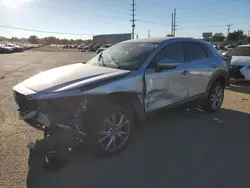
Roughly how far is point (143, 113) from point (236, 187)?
1.69 metres

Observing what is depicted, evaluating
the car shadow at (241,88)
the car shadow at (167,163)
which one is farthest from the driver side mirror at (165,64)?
the car shadow at (241,88)

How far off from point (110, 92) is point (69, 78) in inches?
25.0

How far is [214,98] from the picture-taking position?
5957mm

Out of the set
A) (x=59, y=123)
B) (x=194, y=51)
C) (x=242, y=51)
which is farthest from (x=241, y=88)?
(x=59, y=123)

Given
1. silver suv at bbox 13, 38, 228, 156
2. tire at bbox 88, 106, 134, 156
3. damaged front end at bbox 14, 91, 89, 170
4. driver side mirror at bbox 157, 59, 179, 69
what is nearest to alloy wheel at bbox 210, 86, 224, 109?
silver suv at bbox 13, 38, 228, 156

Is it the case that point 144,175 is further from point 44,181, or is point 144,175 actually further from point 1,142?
point 1,142

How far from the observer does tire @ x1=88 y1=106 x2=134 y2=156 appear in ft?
11.1

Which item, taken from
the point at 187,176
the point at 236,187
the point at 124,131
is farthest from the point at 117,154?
the point at 236,187

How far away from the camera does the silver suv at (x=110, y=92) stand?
3.22 meters

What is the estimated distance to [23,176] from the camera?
3180 millimetres

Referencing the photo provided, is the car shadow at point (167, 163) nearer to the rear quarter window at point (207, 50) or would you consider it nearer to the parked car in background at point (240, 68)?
the rear quarter window at point (207, 50)

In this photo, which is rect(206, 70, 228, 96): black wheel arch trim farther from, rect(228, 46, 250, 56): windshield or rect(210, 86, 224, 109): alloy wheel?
rect(228, 46, 250, 56): windshield

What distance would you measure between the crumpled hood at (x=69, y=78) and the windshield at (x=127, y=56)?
0.28 metres

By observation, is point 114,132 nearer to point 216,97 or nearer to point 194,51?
point 194,51
